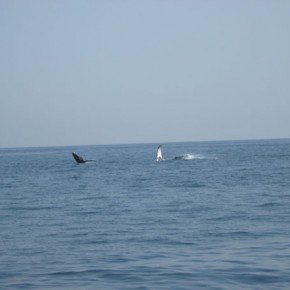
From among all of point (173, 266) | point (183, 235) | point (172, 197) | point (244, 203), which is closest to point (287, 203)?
point (244, 203)

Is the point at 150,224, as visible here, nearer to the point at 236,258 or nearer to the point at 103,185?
the point at 236,258

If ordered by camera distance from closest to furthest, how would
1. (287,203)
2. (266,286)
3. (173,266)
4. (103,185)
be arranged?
(266,286), (173,266), (287,203), (103,185)

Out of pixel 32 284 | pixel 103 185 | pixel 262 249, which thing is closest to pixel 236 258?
pixel 262 249

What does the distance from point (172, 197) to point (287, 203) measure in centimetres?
743

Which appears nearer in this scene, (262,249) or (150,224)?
(262,249)

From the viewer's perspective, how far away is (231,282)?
14.2 metres

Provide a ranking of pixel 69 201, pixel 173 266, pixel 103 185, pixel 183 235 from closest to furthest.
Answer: pixel 173 266 → pixel 183 235 → pixel 69 201 → pixel 103 185

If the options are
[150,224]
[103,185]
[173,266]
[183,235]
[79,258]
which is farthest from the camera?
[103,185]

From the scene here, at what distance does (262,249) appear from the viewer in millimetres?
17875

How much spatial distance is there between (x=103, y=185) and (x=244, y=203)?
17339mm

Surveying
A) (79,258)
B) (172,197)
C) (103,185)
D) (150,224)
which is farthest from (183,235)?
(103,185)

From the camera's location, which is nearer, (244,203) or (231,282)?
(231,282)

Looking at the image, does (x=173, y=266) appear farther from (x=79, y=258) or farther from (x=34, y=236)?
(x=34, y=236)

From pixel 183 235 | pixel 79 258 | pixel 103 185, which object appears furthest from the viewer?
pixel 103 185
